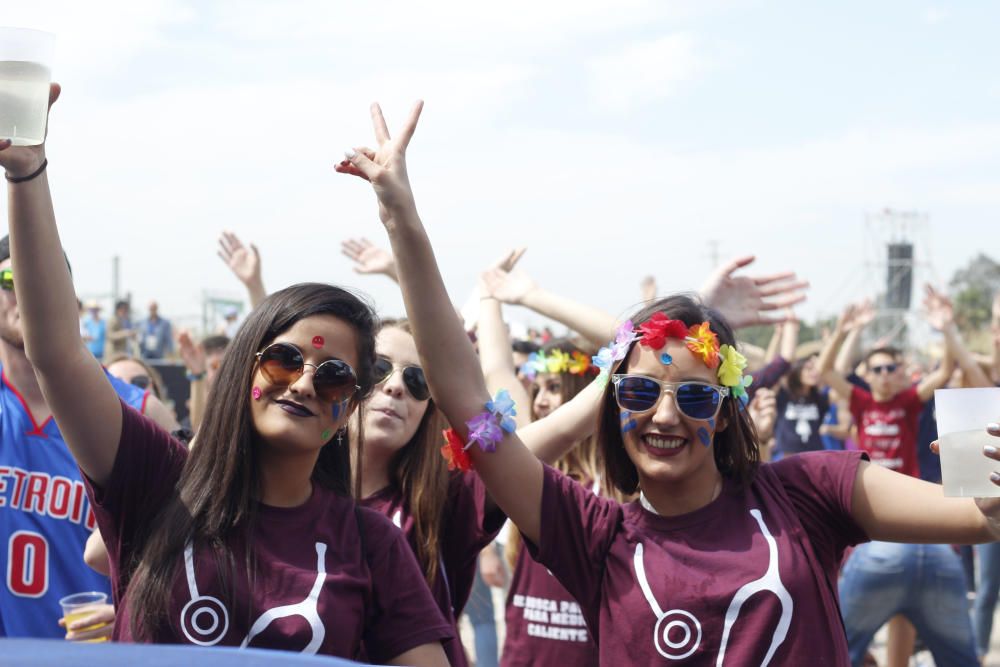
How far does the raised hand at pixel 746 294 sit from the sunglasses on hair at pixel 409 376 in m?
0.96

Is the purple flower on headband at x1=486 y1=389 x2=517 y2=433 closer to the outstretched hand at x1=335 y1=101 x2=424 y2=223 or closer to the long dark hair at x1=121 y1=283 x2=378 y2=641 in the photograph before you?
the long dark hair at x1=121 y1=283 x2=378 y2=641

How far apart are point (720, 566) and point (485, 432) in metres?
0.63

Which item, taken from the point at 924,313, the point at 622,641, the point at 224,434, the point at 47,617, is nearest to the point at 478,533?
the point at 622,641

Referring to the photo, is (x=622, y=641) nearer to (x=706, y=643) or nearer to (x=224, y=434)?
(x=706, y=643)

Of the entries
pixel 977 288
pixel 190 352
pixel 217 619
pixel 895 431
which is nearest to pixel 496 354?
pixel 217 619

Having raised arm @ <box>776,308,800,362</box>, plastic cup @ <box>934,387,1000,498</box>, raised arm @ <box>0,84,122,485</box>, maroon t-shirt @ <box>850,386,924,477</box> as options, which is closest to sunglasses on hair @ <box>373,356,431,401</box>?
raised arm @ <box>0,84,122,485</box>

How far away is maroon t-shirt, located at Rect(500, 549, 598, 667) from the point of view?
13.0 feet

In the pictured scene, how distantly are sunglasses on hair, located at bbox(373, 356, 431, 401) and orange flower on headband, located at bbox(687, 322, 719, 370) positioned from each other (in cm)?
100

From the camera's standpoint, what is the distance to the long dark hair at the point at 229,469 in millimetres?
2439

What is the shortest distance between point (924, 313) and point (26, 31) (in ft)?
23.7

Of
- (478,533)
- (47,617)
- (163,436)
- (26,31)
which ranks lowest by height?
(47,617)

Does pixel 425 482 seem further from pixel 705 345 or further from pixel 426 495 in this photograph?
pixel 705 345

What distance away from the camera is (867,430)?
7926mm

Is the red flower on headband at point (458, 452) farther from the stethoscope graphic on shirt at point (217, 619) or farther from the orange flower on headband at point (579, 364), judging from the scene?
the orange flower on headband at point (579, 364)
